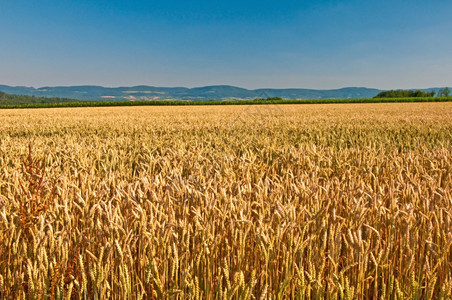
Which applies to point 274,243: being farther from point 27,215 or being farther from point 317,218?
point 27,215

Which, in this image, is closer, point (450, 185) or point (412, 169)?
point (450, 185)

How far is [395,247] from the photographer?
1.89 meters

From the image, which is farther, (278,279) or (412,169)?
(412,169)

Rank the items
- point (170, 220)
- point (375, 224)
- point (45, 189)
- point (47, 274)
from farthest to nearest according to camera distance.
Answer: point (45, 189), point (375, 224), point (170, 220), point (47, 274)

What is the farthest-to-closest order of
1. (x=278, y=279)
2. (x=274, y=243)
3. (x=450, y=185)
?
(x=450, y=185) < (x=274, y=243) < (x=278, y=279)

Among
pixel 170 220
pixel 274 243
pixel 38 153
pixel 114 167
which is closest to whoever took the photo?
pixel 274 243

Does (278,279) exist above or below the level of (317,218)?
below

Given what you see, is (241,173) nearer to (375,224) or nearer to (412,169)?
(375,224)

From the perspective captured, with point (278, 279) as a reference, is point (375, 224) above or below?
above

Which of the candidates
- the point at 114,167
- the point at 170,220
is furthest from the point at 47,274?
the point at 114,167

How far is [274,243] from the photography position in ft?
5.96

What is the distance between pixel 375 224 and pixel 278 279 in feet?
2.65

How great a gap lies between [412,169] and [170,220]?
309 cm

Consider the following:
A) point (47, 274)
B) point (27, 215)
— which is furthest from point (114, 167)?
point (47, 274)
